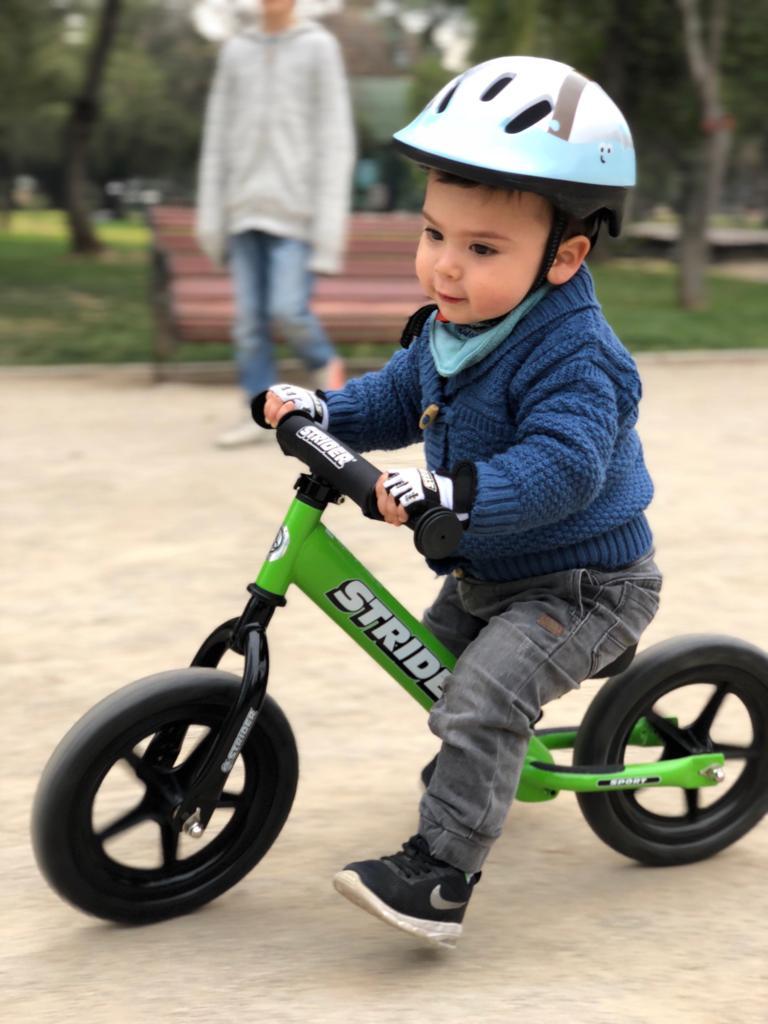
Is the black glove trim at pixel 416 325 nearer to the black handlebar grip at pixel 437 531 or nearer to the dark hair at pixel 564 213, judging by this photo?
the dark hair at pixel 564 213

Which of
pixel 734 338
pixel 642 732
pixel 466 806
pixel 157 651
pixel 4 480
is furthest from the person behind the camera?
pixel 734 338

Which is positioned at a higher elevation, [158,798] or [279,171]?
[279,171]

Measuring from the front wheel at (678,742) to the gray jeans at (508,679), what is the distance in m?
0.21

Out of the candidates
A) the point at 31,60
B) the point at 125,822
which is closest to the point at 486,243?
the point at 125,822

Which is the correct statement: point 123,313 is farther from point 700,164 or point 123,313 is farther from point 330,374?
point 330,374

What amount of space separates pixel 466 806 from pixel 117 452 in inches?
176

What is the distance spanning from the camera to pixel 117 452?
22.0 ft

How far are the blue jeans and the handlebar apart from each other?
12.9 feet

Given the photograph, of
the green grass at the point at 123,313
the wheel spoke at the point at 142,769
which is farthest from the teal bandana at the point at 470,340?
the green grass at the point at 123,313

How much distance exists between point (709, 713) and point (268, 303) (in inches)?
158

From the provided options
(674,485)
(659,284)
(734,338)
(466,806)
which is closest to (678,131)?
(659,284)

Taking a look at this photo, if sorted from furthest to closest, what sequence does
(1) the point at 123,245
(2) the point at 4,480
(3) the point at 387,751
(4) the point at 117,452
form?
(1) the point at 123,245, (4) the point at 117,452, (2) the point at 4,480, (3) the point at 387,751

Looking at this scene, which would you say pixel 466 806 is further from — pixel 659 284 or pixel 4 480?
pixel 659 284

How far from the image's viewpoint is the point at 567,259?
99.6 inches
